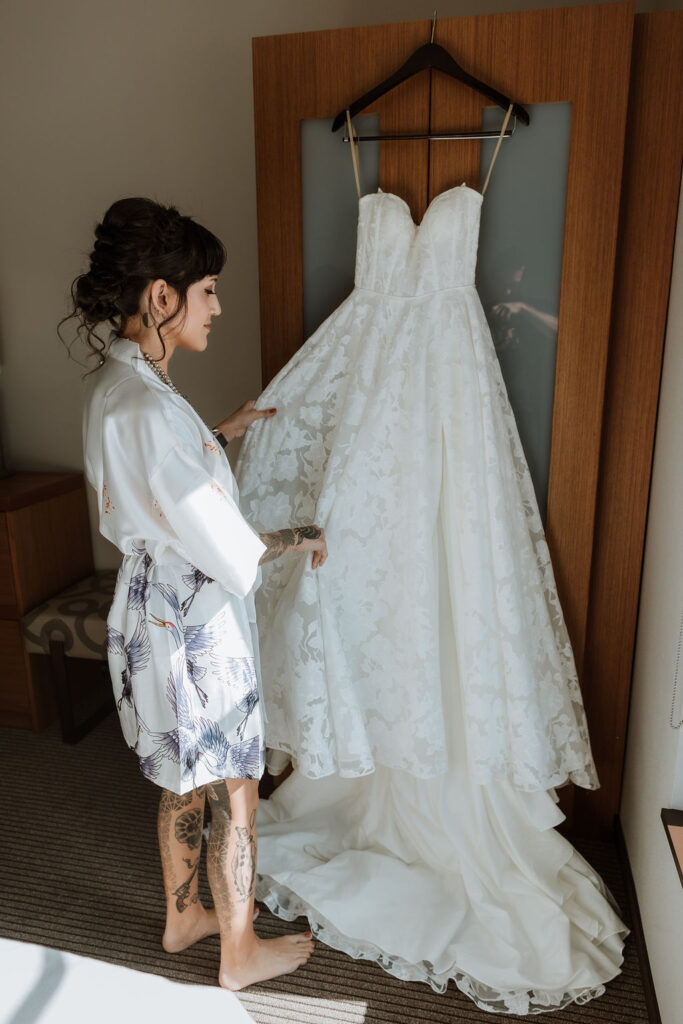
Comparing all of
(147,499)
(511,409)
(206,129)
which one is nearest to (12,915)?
(147,499)

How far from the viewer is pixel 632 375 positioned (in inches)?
64.5

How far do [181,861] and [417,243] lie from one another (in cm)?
139

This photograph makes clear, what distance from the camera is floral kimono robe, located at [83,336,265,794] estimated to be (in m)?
1.18

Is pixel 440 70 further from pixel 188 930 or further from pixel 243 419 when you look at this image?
pixel 188 930

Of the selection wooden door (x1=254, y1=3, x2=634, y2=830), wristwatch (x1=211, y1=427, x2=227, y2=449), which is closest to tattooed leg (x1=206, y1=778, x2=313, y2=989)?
wristwatch (x1=211, y1=427, x2=227, y2=449)

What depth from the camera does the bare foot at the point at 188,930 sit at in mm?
1584

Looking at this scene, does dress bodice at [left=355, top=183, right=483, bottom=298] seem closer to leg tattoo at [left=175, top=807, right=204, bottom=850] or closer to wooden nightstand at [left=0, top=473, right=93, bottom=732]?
leg tattoo at [left=175, top=807, right=204, bottom=850]

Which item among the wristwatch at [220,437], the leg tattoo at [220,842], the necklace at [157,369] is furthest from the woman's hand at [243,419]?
the leg tattoo at [220,842]

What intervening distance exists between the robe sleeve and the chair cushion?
4.02 ft

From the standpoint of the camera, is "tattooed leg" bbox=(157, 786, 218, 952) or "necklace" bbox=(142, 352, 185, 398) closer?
"necklace" bbox=(142, 352, 185, 398)

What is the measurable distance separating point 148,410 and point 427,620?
727mm

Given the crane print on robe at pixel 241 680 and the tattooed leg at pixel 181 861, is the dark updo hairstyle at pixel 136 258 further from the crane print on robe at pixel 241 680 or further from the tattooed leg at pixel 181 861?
the tattooed leg at pixel 181 861

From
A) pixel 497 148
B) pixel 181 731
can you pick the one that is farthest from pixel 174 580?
pixel 497 148

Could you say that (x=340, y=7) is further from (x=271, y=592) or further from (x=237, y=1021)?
(x=237, y=1021)
